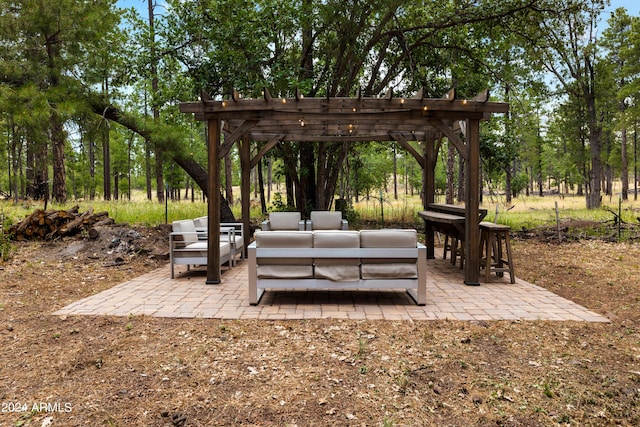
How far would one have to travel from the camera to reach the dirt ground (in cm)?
221

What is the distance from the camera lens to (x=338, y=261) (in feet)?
14.1

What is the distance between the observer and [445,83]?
10680 millimetres

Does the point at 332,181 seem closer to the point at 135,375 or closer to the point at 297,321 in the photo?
the point at 297,321

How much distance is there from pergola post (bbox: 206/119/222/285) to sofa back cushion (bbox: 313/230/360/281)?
1.73 metres

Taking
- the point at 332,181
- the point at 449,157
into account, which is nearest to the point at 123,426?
the point at 332,181

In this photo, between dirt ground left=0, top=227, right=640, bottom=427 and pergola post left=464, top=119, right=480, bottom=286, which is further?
pergola post left=464, top=119, right=480, bottom=286

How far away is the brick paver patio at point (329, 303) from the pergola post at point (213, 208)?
231 mm

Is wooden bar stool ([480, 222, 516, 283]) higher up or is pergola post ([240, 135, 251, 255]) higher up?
pergola post ([240, 135, 251, 255])

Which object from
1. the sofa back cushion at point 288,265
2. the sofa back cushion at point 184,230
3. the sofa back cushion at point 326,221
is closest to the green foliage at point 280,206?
the sofa back cushion at point 326,221

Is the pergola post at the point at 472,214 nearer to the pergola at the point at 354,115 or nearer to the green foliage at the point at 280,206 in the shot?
the pergola at the point at 354,115

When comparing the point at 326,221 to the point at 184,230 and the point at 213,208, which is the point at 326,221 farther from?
the point at 213,208

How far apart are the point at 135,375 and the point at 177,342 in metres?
0.57

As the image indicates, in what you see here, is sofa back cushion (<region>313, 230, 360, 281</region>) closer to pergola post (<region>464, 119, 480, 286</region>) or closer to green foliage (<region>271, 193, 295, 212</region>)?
pergola post (<region>464, 119, 480, 286</region>)

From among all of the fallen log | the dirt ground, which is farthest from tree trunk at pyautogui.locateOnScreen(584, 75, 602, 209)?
the fallen log
